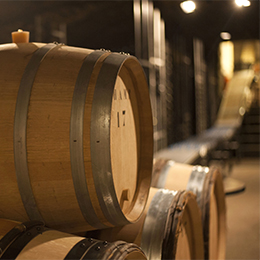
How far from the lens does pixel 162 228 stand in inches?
54.6

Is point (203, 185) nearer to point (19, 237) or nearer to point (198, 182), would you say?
point (198, 182)

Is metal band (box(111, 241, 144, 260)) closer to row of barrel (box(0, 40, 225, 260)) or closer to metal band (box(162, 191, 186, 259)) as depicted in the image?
row of barrel (box(0, 40, 225, 260))

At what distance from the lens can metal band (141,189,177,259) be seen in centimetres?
136

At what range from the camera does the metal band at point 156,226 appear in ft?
4.46

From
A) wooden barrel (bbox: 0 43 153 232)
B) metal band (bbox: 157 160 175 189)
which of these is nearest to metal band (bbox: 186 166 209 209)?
metal band (bbox: 157 160 175 189)

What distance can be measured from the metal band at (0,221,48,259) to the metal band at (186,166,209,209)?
989 mm

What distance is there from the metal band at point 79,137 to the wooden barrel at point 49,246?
5.0 inches

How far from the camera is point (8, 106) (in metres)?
0.98

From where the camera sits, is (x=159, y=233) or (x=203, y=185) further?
(x=203, y=185)

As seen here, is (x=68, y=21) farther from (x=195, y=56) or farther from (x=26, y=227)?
(x=195, y=56)

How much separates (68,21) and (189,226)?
4.30ft

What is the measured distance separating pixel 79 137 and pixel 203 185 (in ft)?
3.32

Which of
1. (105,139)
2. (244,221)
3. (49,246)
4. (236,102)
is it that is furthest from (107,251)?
(236,102)

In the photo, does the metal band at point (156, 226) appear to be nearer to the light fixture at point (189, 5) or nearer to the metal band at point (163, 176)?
the metal band at point (163, 176)
